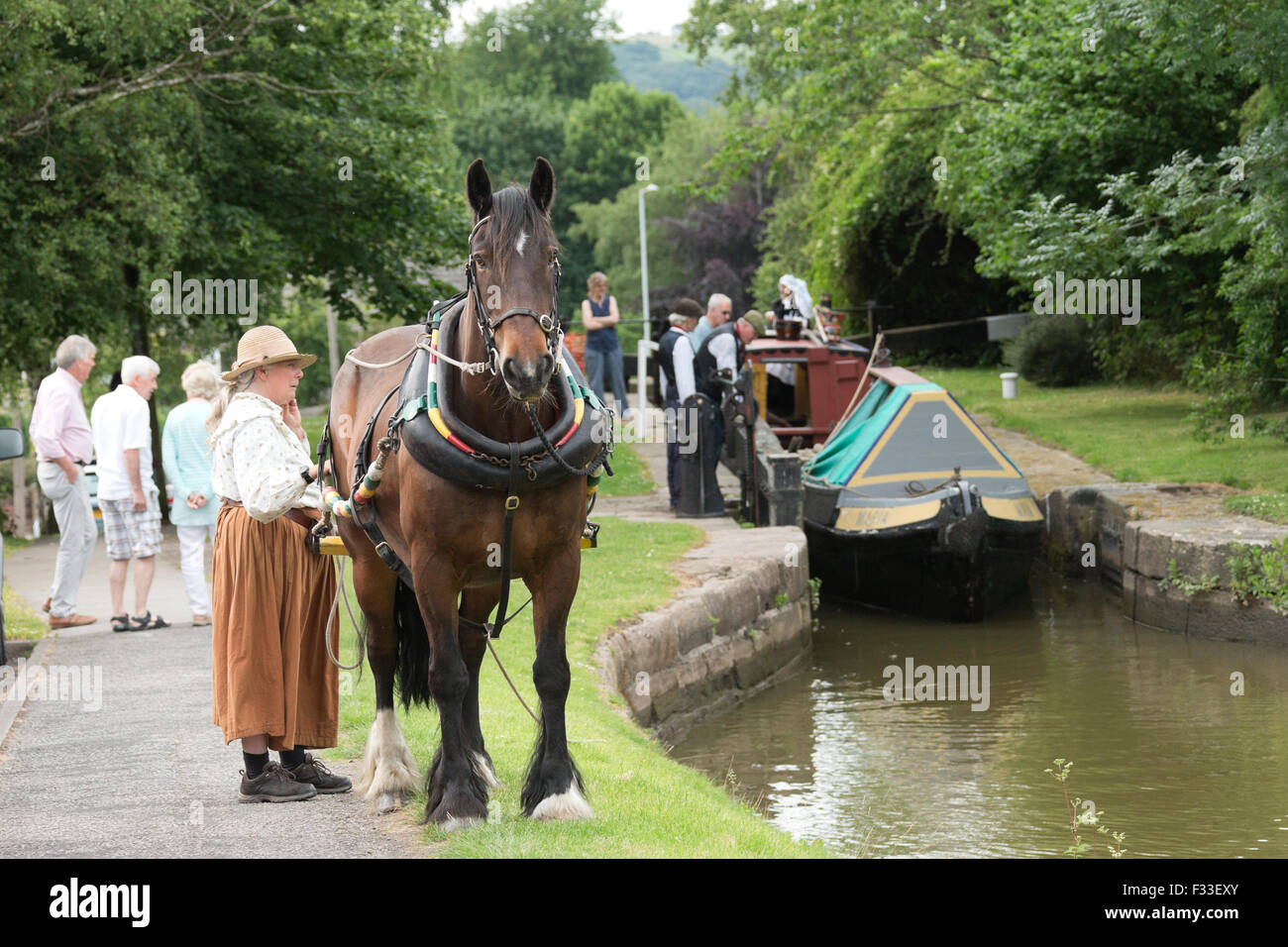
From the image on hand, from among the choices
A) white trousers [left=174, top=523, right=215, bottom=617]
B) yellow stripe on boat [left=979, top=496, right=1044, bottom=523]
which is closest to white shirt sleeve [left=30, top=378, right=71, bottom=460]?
white trousers [left=174, top=523, right=215, bottom=617]

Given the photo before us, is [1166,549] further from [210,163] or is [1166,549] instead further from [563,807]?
[210,163]

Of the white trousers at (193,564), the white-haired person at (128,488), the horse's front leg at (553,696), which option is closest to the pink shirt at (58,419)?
the white-haired person at (128,488)

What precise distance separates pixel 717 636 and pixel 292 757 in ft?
18.8

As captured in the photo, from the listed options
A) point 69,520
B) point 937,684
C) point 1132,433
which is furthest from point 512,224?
point 1132,433

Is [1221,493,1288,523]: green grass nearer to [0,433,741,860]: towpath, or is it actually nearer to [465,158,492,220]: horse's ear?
[0,433,741,860]: towpath

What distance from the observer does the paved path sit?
18.7ft

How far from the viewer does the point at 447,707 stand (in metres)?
5.80

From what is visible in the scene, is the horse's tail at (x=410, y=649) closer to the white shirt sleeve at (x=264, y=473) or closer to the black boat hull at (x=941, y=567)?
the white shirt sleeve at (x=264, y=473)

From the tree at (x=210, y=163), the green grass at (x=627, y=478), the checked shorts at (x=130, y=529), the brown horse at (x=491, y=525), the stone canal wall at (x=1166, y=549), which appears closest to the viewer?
the brown horse at (x=491, y=525)

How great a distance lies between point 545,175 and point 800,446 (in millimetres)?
14572

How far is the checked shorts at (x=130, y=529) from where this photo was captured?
10844mm

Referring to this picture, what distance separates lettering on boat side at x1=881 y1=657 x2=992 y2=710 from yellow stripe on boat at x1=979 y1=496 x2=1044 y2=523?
2.23 m

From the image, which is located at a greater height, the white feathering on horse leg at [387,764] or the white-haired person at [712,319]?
the white-haired person at [712,319]

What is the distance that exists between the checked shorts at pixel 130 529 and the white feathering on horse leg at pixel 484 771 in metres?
5.43
